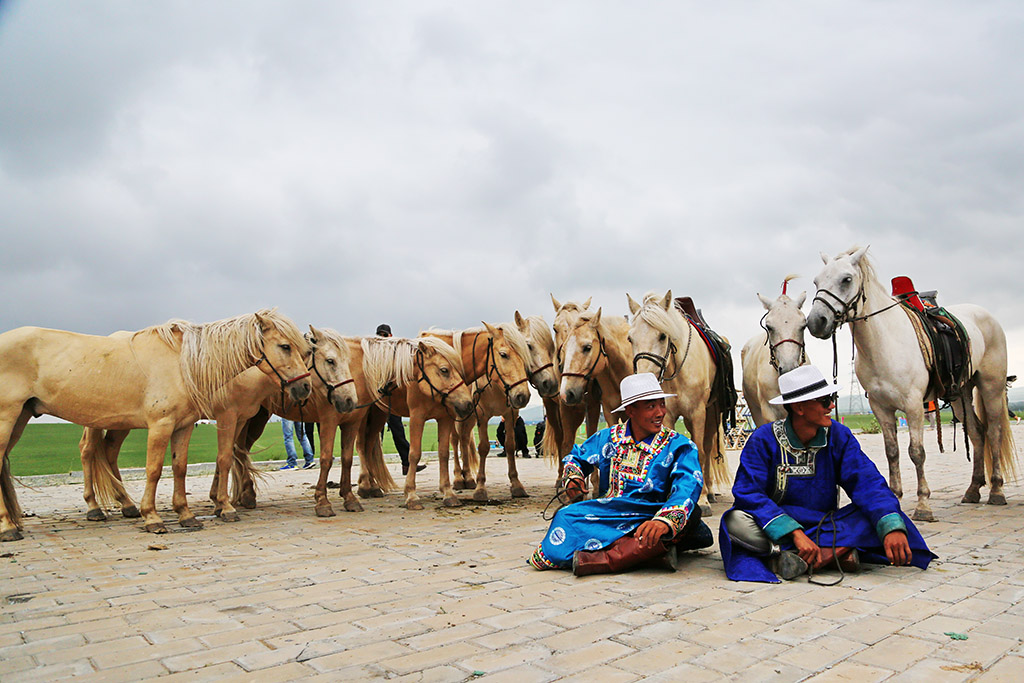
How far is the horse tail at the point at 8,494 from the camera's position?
21.7 ft

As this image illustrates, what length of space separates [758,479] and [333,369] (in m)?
5.00

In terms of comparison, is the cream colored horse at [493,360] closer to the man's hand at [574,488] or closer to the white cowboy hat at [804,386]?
the man's hand at [574,488]

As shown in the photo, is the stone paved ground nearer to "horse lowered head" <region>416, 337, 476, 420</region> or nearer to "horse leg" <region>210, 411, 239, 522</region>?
"horse leg" <region>210, 411, 239, 522</region>

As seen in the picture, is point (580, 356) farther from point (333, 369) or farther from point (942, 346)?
point (942, 346)

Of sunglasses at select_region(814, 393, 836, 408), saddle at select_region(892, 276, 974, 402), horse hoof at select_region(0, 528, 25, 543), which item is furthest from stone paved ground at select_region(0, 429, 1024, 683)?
saddle at select_region(892, 276, 974, 402)

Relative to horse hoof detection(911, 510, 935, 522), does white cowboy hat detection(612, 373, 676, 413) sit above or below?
above

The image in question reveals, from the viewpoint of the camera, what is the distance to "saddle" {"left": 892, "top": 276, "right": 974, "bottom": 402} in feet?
21.9

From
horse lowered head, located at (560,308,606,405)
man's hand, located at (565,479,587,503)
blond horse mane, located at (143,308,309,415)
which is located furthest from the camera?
blond horse mane, located at (143,308,309,415)

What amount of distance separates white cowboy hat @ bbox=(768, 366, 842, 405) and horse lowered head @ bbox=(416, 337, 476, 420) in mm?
4551

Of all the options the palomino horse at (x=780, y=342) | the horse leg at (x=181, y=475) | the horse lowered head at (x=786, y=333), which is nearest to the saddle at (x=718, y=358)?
the palomino horse at (x=780, y=342)

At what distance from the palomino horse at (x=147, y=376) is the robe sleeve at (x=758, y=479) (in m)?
4.65

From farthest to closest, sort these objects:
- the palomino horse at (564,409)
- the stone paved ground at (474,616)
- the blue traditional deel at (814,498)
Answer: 1. the palomino horse at (564,409)
2. the blue traditional deel at (814,498)
3. the stone paved ground at (474,616)

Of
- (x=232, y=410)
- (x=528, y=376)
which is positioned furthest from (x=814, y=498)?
(x=232, y=410)

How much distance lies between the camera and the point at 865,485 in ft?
13.4
